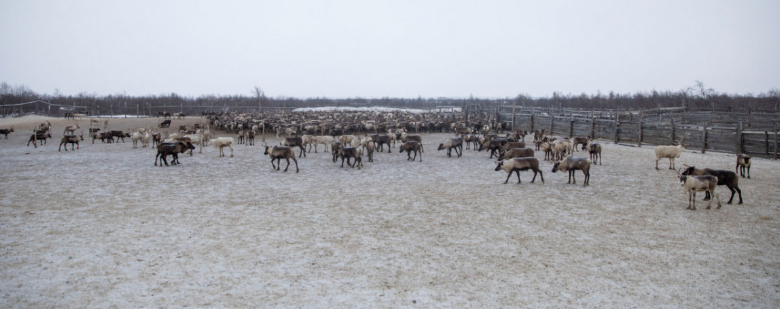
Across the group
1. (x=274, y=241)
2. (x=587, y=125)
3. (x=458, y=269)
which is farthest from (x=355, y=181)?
(x=587, y=125)

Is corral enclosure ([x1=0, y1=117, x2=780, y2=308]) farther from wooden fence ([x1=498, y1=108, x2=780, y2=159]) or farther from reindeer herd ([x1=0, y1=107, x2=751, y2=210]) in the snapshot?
wooden fence ([x1=498, y1=108, x2=780, y2=159])

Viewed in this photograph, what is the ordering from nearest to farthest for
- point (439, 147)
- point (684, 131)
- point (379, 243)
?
point (379, 243), point (439, 147), point (684, 131)

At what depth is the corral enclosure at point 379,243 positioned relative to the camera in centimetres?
568

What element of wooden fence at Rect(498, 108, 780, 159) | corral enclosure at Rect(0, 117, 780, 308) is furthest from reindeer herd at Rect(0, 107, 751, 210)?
wooden fence at Rect(498, 108, 780, 159)

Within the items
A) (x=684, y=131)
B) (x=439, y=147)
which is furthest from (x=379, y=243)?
(x=684, y=131)

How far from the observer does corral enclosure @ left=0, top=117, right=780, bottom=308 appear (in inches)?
224

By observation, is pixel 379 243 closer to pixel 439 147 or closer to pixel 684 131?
pixel 439 147

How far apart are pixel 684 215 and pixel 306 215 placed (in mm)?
8236

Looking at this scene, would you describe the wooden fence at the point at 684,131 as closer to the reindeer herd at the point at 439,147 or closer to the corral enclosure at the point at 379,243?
the reindeer herd at the point at 439,147

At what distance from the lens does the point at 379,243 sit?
761 cm

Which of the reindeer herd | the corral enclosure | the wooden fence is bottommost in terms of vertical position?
the corral enclosure

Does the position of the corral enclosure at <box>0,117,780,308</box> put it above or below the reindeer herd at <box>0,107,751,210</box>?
below

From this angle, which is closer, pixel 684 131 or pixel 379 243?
pixel 379 243

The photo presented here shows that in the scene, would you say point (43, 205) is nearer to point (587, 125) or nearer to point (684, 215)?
point (684, 215)
